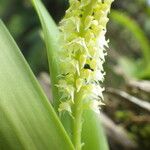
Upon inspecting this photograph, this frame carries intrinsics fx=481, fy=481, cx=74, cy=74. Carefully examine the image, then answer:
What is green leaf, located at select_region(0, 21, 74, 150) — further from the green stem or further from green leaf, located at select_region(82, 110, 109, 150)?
green leaf, located at select_region(82, 110, 109, 150)

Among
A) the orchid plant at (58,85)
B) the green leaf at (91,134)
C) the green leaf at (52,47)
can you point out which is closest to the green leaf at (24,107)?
the orchid plant at (58,85)

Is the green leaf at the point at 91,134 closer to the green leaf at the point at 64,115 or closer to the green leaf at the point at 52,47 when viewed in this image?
the green leaf at the point at 64,115

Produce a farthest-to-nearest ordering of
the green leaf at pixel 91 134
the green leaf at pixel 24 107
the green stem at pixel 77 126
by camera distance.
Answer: the green leaf at pixel 91 134 → the green stem at pixel 77 126 → the green leaf at pixel 24 107

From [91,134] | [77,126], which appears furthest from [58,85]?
[91,134]

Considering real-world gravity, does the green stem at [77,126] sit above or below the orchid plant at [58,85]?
below

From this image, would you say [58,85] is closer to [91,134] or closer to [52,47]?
[52,47]

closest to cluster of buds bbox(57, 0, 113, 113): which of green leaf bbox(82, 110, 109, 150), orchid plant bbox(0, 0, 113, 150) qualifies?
orchid plant bbox(0, 0, 113, 150)

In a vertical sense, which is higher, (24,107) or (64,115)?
(24,107)

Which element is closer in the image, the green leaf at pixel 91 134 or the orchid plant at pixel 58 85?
the orchid plant at pixel 58 85
